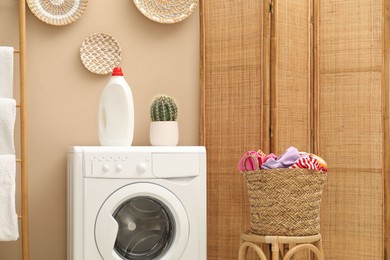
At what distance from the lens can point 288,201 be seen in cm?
257

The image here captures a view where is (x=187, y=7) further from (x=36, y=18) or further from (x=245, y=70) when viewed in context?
(x=36, y=18)

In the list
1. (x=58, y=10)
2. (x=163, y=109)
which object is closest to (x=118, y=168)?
(x=163, y=109)

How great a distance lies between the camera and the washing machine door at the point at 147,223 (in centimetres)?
265

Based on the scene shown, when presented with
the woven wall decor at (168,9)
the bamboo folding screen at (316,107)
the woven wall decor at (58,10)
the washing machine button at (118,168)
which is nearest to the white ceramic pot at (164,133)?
the bamboo folding screen at (316,107)

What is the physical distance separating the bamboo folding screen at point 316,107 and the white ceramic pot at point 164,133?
28cm

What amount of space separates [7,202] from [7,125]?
353 mm

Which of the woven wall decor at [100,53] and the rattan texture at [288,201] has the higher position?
the woven wall decor at [100,53]

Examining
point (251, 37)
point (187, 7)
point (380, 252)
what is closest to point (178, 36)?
point (187, 7)

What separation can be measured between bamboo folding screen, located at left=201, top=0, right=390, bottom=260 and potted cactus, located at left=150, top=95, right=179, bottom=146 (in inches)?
10.9

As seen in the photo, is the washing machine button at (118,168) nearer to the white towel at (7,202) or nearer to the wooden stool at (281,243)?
the white towel at (7,202)

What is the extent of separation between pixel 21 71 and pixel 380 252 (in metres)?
1.95

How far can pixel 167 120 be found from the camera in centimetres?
302

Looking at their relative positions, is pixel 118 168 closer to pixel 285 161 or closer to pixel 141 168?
pixel 141 168

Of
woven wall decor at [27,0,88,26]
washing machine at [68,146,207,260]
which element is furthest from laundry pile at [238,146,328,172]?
woven wall decor at [27,0,88,26]
